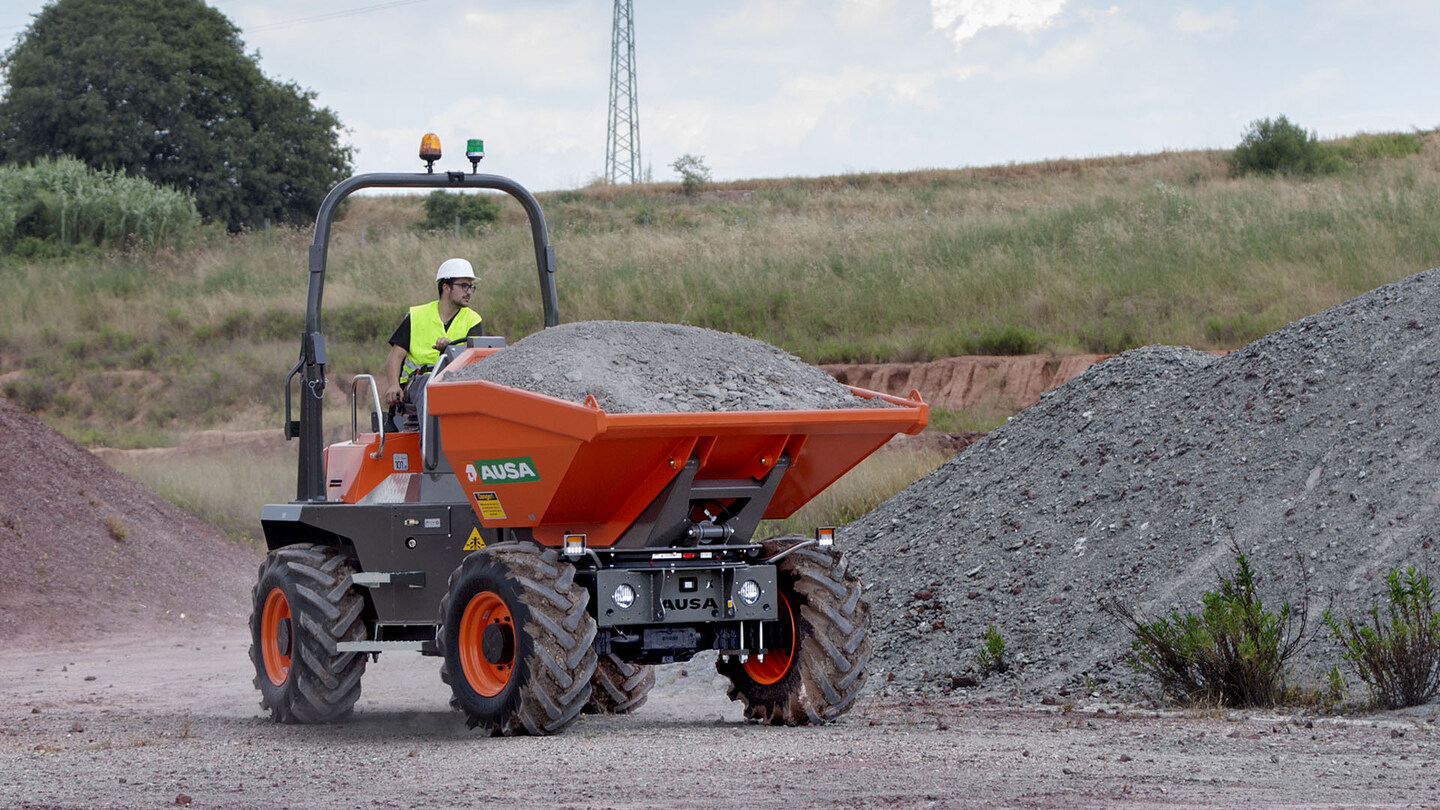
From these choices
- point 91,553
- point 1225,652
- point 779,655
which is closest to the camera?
point 779,655

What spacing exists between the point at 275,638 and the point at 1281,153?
3369 centimetres

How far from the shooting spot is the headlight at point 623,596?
7223 millimetres

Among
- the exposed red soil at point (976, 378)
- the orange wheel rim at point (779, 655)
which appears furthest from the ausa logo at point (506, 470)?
the exposed red soil at point (976, 378)

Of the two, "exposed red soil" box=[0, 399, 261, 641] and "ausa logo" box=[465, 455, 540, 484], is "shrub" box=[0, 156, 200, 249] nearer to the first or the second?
"exposed red soil" box=[0, 399, 261, 641]

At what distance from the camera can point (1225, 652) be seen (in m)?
8.55

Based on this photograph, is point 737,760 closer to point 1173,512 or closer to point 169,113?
point 1173,512

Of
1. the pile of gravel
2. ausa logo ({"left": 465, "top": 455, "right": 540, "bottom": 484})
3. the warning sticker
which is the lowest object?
the warning sticker

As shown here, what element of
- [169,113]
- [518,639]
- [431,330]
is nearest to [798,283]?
[431,330]

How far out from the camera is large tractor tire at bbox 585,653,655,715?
898cm

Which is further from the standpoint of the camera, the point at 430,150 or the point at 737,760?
the point at 430,150

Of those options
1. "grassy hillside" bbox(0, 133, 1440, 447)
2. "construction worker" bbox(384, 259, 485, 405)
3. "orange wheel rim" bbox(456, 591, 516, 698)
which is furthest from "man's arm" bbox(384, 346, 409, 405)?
"grassy hillside" bbox(0, 133, 1440, 447)

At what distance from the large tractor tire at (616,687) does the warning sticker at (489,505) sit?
1745 mm

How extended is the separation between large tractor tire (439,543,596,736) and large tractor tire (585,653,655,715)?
1.53 m

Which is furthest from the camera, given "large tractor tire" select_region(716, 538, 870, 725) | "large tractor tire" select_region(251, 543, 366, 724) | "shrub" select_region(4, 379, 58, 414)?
"shrub" select_region(4, 379, 58, 414)
